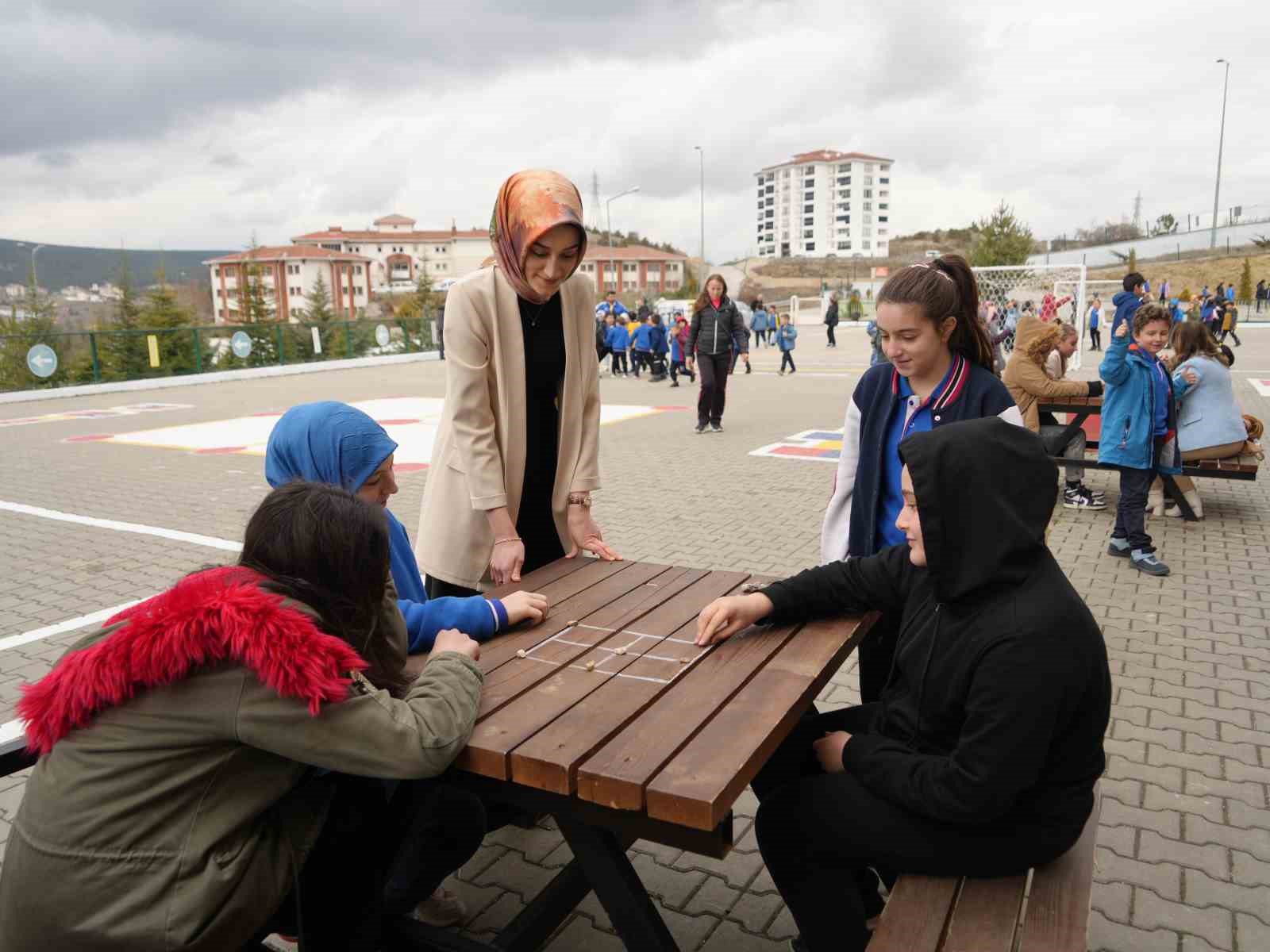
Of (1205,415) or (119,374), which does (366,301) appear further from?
(1205,415)

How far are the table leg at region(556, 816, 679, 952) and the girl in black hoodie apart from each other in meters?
0.35

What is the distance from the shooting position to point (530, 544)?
3.07 m

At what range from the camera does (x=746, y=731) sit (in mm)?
1824

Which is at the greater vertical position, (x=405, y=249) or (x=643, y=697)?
Answer: (x=405, y=249)

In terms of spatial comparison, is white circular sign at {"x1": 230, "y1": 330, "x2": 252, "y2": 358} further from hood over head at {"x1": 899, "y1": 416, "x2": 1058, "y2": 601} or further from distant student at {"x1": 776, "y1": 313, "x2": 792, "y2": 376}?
hood over head at {"x1": 899, "y1": 416, "x2": 1058, "y2": 601}

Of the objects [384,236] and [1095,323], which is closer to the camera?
[1095,323]

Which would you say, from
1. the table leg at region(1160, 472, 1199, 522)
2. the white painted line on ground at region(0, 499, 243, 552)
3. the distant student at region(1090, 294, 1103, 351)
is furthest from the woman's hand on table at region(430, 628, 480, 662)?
the distant student at region(1090, 294, 1103, 351)

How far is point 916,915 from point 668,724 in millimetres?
579

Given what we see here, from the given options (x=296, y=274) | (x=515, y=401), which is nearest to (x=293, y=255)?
(x=296, y=274)

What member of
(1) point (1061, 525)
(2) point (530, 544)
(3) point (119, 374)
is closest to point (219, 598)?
(2) point (530, 544)

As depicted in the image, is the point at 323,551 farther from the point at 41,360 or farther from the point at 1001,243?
the point at 1001,243

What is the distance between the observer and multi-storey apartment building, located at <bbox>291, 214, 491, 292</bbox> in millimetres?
119062

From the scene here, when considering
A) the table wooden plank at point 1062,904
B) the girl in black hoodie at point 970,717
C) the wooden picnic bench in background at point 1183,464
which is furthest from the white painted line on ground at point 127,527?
the wooden picnic bench in background at point 1183,464

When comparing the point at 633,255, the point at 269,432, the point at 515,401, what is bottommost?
the point at 269,432
